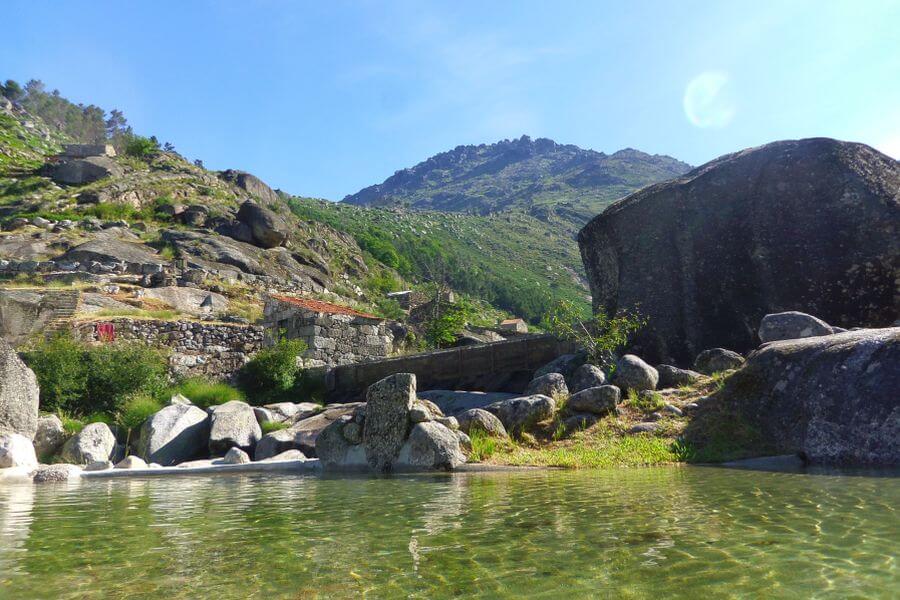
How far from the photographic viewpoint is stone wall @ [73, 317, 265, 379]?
1847 cm

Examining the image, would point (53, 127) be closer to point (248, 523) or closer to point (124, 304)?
point (124, 304)

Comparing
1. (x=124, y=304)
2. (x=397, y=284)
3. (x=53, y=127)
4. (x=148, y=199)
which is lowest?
(x=124, y=304)

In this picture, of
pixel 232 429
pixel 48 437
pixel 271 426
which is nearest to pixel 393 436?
pixel 232 429

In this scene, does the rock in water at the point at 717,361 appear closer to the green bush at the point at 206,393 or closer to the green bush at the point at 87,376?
the green bush at the point at 206,393

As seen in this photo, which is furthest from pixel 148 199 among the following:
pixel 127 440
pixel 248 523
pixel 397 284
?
pixel 248 523

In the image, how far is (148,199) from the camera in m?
53.2

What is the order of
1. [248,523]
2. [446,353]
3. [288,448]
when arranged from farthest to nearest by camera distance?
[446,353] → [288,448] → [248,523]

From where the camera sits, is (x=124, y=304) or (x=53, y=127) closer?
(x=124, y=304)

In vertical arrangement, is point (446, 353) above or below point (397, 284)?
below

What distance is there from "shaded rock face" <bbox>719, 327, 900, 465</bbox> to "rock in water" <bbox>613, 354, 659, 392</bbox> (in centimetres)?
182

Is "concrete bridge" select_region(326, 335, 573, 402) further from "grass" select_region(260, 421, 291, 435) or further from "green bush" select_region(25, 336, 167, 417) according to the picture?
"green bush" select_region(25, 336, 167, 417)

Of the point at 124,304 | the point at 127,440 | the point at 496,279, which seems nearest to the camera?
the point at 127,440

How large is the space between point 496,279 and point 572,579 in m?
95.6

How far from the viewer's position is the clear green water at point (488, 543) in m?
2.55
